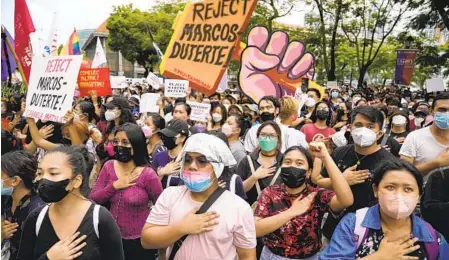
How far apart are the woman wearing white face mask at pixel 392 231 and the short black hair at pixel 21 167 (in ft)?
6.43

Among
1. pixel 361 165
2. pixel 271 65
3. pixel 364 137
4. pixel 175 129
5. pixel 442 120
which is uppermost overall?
pixel 271 65

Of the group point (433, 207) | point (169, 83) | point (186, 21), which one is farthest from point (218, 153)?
point (169, 83)

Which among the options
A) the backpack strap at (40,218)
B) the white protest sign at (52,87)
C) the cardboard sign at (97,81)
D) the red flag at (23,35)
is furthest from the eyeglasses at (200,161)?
the cardboard sign at (97,81)

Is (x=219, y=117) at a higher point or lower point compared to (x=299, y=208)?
higher

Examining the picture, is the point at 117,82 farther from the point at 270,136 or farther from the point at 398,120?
the point at 270,136

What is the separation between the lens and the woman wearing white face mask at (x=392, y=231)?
2195 mm

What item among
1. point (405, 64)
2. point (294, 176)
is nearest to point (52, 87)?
point (294, 176)

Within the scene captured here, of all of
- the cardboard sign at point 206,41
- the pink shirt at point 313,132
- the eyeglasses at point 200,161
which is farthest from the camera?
the pink shirt at point 313,132

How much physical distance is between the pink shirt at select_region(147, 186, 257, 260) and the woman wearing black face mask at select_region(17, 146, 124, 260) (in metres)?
0.25

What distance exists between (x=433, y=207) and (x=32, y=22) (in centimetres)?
618

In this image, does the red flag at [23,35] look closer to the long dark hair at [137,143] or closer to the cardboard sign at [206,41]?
the cardboard sign at [206,41]

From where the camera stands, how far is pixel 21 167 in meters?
3.05

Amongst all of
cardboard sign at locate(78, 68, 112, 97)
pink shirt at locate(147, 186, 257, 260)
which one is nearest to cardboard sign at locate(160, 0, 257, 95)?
pink shirt at locate(147, 186, 257, 260)

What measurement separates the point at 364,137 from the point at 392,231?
1381 mm
